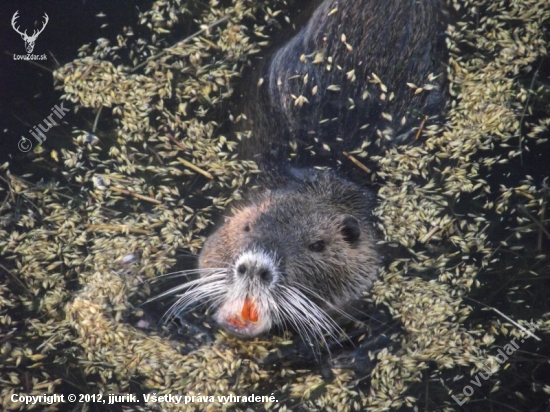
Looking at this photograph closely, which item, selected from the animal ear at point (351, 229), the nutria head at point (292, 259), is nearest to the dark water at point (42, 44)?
the nutria head at point (292, 259)

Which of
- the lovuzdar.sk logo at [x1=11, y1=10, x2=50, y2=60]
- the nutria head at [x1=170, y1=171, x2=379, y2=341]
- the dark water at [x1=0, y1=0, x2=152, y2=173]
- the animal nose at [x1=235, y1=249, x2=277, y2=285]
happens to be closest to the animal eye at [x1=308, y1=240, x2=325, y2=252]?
the nutria head at [x1=170, y1=171, x2=379, y2=341]

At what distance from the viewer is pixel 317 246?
542 cm

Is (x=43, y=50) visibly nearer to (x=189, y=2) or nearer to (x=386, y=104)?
(x=189, y=2)

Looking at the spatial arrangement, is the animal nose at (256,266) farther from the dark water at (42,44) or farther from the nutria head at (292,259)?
the dark water at (42,44)

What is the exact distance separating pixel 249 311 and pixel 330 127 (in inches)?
62.0

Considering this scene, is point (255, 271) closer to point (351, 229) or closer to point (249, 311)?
point (249, 311)

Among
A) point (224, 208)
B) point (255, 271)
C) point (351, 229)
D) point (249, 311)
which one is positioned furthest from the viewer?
point (224, 208)

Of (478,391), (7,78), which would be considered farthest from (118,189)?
(478,391)

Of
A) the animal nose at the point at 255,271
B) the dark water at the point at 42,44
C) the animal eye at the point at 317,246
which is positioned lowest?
the animal nose at the point at 255,271

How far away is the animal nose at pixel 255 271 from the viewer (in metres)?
4.89

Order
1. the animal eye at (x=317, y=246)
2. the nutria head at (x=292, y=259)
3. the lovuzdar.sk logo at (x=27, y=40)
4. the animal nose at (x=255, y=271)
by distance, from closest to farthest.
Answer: the animal nose at (x=255, y=271) < the nutria head at (x=292, y=259) < the animal eye at (x=317, y=246) < the lovuzdar.sk logo at (x=27, y=40)

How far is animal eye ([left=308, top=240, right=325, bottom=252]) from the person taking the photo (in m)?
5.38

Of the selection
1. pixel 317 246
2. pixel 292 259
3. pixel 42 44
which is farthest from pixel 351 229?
pixel 42 44

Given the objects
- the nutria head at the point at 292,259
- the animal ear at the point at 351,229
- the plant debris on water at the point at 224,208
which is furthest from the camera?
the animal ear at the point at 351,229
